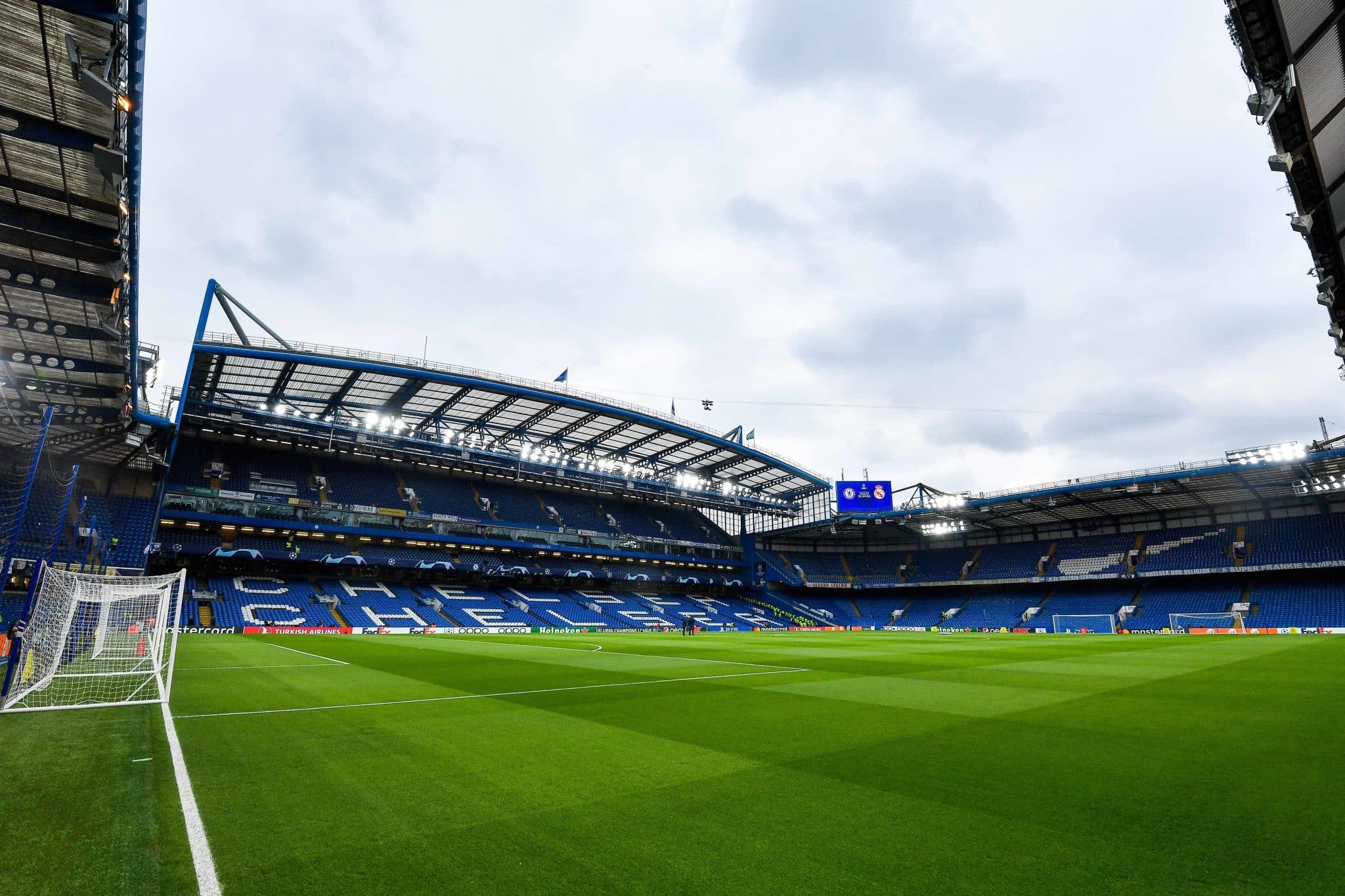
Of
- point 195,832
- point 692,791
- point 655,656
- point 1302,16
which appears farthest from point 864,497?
point 195,832

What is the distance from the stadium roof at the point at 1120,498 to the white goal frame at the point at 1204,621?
10.4 metres

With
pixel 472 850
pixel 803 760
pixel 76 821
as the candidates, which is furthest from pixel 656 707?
pixel 76 821

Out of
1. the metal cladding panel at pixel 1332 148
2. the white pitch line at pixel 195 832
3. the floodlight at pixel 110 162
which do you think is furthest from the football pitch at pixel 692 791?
the metal cladding panel at pixel 1332 148

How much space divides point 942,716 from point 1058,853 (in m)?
5.78

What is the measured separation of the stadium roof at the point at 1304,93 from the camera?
9.83 metres

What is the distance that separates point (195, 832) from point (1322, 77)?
17812mm

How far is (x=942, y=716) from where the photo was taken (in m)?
9.68

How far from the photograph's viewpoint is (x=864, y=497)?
183 feet

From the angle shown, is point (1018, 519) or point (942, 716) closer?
point (942, 716)

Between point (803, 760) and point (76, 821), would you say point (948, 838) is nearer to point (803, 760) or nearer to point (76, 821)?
point (803, 760)

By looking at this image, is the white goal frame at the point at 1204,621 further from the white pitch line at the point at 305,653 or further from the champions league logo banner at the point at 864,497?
the white pitch line at the point at 305,653

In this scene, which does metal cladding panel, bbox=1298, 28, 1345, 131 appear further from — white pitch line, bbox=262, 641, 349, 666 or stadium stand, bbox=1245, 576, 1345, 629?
stadium stand, bbox=1245, 576, 1345, 629

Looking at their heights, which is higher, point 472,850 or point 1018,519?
point 1018,519

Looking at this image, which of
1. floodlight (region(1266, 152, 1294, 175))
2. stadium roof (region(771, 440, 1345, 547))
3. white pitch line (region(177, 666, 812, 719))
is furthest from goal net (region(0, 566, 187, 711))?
stadium roof (region(771, 440, 1345, 547))
